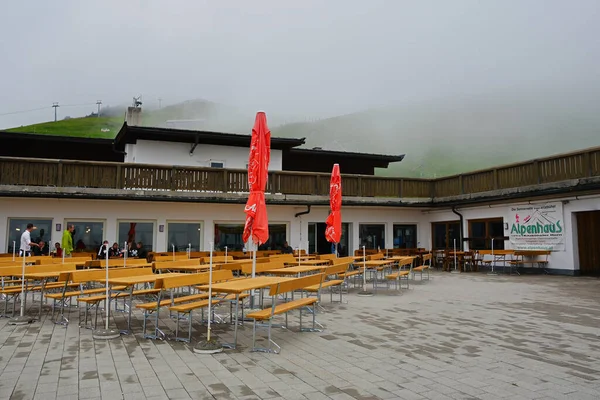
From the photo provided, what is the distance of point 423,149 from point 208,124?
78.6 meters

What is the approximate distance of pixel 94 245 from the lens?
1723 centimetres

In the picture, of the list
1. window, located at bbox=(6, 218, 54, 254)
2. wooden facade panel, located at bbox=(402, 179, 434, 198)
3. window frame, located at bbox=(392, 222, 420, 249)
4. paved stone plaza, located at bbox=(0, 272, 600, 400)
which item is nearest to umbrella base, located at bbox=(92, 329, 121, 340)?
paved stone plaza, located at bbox=(0, 272, 600, 400)

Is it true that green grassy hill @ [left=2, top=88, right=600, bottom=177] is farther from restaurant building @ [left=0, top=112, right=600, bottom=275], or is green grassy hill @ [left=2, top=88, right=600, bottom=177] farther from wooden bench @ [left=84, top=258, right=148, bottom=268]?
wooden bench @ [left=84, top=258, right=148, bottom=268]

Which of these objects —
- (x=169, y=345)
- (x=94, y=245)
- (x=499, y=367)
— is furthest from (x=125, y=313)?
(x=94, y=245)

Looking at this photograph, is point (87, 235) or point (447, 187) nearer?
point (87, 235)

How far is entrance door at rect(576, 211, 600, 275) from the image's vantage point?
17.0 m

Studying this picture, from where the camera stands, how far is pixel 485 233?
20562 mm

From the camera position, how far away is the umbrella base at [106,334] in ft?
21.2

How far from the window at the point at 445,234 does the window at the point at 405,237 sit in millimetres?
964

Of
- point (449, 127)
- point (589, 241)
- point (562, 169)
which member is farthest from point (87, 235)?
point (449, 127)

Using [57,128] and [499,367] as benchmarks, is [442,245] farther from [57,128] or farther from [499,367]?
[57,128]

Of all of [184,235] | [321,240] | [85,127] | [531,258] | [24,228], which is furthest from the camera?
[85,127]

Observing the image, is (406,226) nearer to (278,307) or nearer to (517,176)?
(517,176)

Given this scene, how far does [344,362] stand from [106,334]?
3525 millimetres
